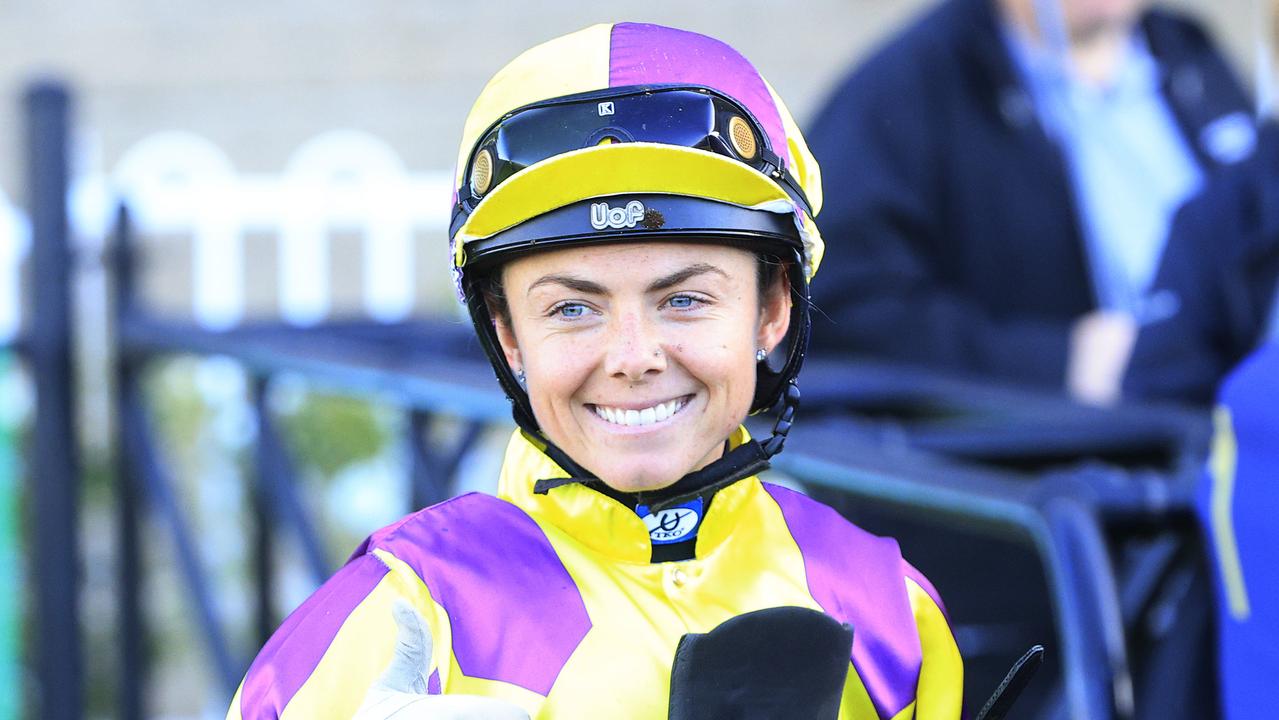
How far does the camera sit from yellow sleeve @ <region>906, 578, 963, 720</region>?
152 centimetres

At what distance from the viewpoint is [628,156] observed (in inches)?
57.4

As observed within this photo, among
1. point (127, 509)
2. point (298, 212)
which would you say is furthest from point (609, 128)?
point (298, 212)

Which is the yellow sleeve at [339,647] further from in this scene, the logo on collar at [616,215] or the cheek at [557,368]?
the logo on collar at [616,215]

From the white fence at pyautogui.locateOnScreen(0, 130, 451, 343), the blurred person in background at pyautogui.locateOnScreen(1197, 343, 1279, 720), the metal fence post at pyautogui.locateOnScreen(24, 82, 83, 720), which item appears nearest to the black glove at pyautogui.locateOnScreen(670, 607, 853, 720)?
the blurred person in background at pyautogui.locateOnScreen(1197, 343, 1279, 720)

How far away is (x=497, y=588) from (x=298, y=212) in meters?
12.4

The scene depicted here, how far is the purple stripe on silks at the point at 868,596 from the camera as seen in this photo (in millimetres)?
1511

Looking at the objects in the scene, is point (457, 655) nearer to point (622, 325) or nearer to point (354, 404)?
point (622, 325)

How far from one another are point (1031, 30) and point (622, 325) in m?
2.07

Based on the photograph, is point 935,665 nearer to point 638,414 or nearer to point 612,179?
point 638,414

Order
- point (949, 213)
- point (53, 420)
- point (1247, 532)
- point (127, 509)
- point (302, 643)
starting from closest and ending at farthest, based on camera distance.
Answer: point (302, 643), point (1247, 532), point (949, 213), point (53, 420), point (127, 509)

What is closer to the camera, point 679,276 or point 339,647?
point 339,647

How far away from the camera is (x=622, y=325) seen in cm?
147

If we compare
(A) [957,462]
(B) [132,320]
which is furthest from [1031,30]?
(B) [132,320]

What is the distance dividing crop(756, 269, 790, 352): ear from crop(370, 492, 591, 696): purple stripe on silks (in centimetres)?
29
